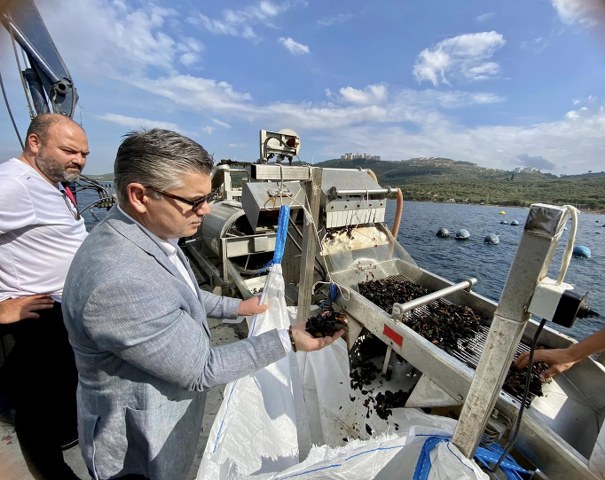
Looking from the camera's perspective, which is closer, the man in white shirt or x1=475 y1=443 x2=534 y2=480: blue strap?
x1=475 y1=443 x2=534 y2=480: blue strap

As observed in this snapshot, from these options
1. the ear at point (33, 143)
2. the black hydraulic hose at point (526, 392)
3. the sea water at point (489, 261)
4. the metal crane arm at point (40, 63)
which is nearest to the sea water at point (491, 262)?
the sea water at point (489, 261)

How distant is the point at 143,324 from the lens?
0.94 meters

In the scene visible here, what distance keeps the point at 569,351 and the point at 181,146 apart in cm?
242

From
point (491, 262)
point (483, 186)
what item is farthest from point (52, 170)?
point (483, 186)

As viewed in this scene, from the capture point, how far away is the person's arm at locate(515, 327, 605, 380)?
146cm

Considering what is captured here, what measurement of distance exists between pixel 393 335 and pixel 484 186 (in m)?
87.7

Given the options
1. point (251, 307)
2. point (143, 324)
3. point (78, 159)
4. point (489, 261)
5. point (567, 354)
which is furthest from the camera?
point (489, 261)

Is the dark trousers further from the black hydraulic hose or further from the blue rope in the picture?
the black hydraulic hose

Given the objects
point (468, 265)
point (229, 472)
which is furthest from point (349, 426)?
point (468, 265)

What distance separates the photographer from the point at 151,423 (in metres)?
1.12

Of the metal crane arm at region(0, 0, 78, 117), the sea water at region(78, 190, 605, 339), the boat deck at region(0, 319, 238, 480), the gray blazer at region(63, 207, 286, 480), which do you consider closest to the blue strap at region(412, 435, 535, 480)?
the gray blazer at region(63, 207, 286, 480)

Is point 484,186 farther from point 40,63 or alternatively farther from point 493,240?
point 40,63

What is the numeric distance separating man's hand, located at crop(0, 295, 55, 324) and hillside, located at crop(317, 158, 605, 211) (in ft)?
16.5

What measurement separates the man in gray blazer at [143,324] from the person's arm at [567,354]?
71.0 inches
